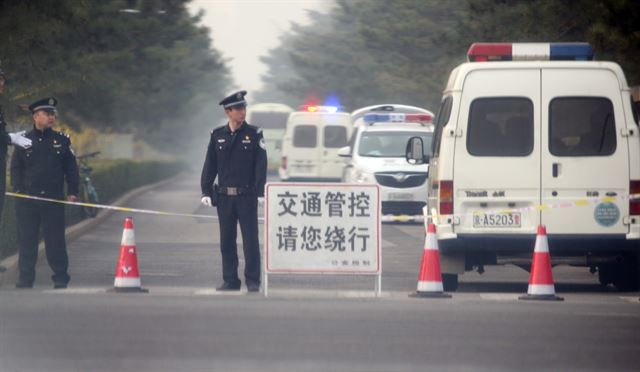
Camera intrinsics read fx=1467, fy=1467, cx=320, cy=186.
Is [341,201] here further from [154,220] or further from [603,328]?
[154,220]

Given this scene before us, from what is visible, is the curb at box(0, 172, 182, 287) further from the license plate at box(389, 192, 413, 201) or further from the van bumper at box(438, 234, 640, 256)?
the license plate at box(389, 192, 413, 201)

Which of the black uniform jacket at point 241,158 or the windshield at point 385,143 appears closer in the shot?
the black uniform jacket at point 241,158

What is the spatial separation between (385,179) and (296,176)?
564 inches

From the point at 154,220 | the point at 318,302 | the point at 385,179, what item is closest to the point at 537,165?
the point at 318,302

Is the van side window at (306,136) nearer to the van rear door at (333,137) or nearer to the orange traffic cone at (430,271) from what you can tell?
the van rear door at (333,137)

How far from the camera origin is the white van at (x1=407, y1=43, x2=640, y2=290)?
14.3 m

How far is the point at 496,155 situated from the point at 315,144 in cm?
2664

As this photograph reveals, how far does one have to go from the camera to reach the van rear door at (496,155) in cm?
1438

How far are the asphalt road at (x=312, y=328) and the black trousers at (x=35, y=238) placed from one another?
22cm

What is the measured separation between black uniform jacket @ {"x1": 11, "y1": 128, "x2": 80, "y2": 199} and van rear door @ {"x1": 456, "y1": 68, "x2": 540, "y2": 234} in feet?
12.7

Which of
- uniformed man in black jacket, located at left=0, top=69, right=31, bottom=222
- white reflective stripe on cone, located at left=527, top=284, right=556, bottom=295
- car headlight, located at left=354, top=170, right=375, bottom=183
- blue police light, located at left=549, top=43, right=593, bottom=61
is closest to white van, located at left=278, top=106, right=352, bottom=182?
car headlight, located at left=354, top=170, right=375, bottom=183

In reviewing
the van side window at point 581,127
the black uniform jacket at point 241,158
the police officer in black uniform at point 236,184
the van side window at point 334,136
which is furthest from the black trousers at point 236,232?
the van side window at point 334,136

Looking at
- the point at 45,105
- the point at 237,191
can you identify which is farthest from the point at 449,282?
the point at 45,105

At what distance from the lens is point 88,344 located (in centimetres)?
988
